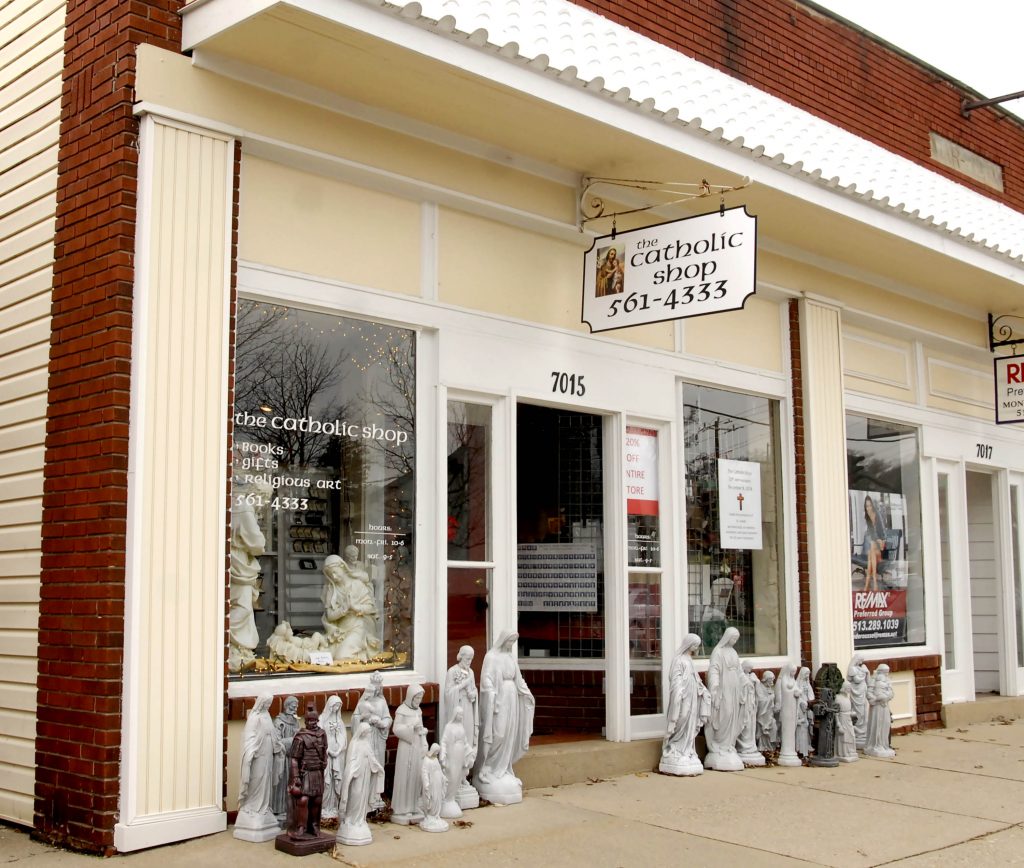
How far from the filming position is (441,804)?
705 cm

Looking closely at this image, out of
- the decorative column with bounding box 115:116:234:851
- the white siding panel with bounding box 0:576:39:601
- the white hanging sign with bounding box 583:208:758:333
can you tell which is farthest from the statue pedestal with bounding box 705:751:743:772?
the white siding panel with bounding box 0:576:39:601

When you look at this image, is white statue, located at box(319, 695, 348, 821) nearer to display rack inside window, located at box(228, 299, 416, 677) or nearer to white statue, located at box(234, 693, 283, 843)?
white statue, located at box(234, 693, 283, 843)

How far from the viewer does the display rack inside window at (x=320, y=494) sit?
7230 mm

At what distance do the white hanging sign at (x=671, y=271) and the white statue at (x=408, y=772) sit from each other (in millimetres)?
3244

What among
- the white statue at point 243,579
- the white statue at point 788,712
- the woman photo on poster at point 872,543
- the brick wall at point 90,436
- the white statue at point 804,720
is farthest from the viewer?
the woman photo on poster at point 872,543

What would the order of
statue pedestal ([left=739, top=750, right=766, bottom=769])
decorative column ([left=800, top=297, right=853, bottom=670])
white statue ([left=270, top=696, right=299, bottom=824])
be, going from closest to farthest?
white statue ([left=270, top=696, right=299, bottom=824])
statue pedestal ([left=739, top=750, right=766, bottom=769])
decorative column ([left=800, top=297, right=853, bottom=670])

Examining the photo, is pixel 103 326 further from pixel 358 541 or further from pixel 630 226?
pixel 630 226

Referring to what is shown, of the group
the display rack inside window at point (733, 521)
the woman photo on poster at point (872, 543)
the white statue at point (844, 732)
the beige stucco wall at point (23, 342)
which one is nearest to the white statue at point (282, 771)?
the beige stucco wall at point (23, 342)

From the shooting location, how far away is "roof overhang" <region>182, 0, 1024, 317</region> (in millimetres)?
6797

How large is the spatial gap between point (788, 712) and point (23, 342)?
636cm

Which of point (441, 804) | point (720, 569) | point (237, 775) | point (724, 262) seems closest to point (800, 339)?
point (720, 569)

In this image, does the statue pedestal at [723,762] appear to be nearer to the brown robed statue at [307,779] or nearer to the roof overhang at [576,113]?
the brown robed statue at [307,779]

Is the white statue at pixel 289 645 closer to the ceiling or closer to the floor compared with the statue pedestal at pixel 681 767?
closer to the ceiling

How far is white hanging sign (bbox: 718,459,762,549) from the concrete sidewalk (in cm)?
206
